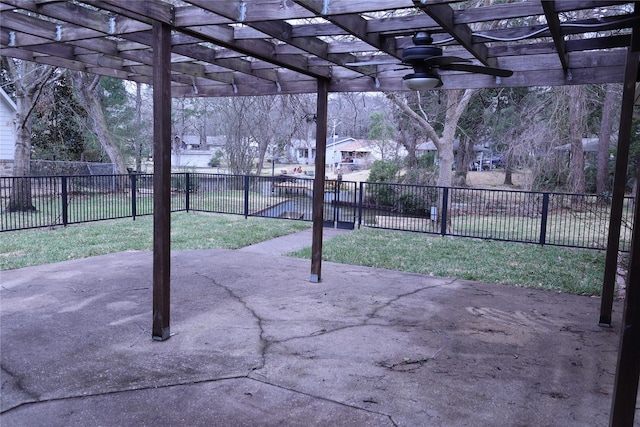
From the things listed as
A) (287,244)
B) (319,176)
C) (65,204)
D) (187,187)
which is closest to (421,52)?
(319,176)

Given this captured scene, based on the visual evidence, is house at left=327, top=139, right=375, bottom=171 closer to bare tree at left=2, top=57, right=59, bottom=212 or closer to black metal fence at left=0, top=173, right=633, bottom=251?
black metal fence at left=0, top=173, right=633, bottom=251

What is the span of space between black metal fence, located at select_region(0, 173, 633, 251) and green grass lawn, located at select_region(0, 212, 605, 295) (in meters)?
0.50

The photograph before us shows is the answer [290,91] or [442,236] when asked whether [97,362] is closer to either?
[290,91]

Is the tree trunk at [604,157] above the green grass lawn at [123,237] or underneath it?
above

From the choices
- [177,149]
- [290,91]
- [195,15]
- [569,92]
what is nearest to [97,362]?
[195,15]

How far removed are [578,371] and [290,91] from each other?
4558mm

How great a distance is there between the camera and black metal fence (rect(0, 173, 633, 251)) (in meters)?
10.4

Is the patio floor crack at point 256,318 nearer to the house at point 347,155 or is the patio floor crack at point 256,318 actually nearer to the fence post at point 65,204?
the fence post at point 65,204

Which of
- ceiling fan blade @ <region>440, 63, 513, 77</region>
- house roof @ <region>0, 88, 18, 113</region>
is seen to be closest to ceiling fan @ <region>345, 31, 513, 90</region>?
ceiling fan blade @ <region>440, 63, 513, 77</region>

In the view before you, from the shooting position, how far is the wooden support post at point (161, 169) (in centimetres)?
388

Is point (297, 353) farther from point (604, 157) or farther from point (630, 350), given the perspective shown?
point (604, 157)

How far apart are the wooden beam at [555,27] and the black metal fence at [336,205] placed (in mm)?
5250

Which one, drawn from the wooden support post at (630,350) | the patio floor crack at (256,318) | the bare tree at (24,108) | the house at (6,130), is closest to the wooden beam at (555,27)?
the wooden support post at (630,350)

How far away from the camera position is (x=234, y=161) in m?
22.8
